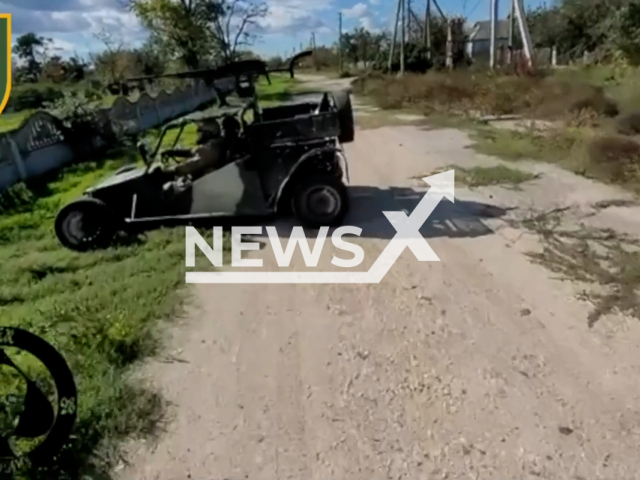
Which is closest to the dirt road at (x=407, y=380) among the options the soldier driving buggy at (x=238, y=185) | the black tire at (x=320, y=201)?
the black tire at (x=320, y=201)

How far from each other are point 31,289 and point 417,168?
655 centimetres

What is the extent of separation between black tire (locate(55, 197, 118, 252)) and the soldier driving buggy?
0.01 m

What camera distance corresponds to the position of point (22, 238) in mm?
7664

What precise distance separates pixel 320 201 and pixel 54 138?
8.74 m

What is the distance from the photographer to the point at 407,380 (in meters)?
3.94

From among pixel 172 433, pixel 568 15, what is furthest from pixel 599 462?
pixel 568 15

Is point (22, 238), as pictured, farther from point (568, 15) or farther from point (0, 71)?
point (568, 15)

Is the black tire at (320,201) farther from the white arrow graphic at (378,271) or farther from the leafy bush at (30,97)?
the leafy bush at (30,97)

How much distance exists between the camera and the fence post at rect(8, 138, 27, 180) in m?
11.0

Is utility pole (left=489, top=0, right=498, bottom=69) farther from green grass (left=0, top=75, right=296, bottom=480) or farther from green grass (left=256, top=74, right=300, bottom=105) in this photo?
green grass (left=0, top=75, right=296, bottom=480)

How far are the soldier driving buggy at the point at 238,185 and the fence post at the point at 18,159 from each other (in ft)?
16.2

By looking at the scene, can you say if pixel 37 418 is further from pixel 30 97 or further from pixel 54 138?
pixel 30 97

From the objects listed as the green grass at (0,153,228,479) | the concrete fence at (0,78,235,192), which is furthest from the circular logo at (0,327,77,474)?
the concrete fence at (0,78,235,192)

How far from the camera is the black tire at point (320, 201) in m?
6.86
